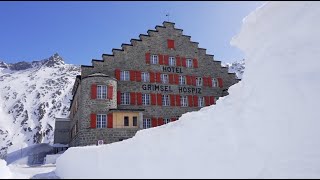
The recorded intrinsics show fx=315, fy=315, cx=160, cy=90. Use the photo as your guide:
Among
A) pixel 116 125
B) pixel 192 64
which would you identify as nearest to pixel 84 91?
pixel 116 125

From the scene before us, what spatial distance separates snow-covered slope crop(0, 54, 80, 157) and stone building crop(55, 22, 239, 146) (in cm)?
4820

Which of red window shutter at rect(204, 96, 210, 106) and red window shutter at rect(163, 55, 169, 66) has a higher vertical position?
red window shutter at rect(163, 55, 169, 66)

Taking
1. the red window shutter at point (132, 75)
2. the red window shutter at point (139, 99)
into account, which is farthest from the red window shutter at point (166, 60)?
the red window shutter at point (139, 99)

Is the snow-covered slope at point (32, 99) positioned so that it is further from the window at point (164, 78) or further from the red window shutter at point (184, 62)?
the red window shutter at point (184, 62)

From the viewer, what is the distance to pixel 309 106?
445 inches

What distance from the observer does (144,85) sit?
3375 centimetres

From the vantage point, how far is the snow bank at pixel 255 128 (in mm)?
8742

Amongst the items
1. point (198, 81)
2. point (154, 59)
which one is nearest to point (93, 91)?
point (154, 59)

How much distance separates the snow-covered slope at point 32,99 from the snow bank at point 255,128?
68.3 meters

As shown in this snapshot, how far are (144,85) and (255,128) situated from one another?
24519 mm

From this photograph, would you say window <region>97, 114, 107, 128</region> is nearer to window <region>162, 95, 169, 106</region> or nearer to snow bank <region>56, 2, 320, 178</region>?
window <region>162, 95, 169, 106</region>

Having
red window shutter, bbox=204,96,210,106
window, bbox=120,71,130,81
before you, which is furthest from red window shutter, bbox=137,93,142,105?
red window shutter, bbox=204,96,210,106

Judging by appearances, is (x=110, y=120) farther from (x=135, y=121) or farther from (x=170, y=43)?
(x=170, y=43)

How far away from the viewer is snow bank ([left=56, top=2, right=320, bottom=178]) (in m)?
8.74
